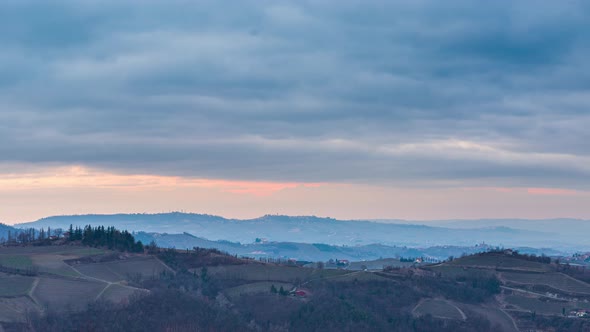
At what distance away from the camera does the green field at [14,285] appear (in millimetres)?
175375

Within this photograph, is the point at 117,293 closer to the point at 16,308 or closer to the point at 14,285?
the point at 14,285

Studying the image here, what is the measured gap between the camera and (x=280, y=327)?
187000mm

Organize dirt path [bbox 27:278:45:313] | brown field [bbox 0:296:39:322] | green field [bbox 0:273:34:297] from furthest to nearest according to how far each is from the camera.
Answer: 1. green field [bbox 0:273:34:297]
2. dirt path [bbox 27:278:45:313]
3. brown field [bbox 0:296:39:322]

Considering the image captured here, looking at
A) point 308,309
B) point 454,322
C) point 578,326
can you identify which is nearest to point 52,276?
point 308,309

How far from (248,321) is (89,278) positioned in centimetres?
3632

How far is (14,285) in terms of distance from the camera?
180250mm

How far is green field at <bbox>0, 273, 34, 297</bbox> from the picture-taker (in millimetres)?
175375

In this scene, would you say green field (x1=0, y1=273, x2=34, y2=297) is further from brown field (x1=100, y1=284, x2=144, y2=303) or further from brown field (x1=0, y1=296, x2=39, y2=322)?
brown field (x1=100, y1=284, x2=144, y2=303)

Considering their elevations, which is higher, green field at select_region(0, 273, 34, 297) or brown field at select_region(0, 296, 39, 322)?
green field at select_region(0, 273, 34, 297)

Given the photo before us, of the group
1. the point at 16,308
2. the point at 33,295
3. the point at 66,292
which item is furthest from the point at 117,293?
the point at 16,308

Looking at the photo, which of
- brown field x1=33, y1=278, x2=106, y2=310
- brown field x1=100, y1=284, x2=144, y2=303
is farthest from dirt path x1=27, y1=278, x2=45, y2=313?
brown field x1=100, y1=284, x2=144, y2=303

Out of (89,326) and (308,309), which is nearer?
(89,326)

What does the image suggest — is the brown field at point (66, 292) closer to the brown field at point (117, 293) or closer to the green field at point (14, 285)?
the brown field at point (117, 293)

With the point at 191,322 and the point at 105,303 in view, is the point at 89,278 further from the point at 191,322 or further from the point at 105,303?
the point at 191,322
